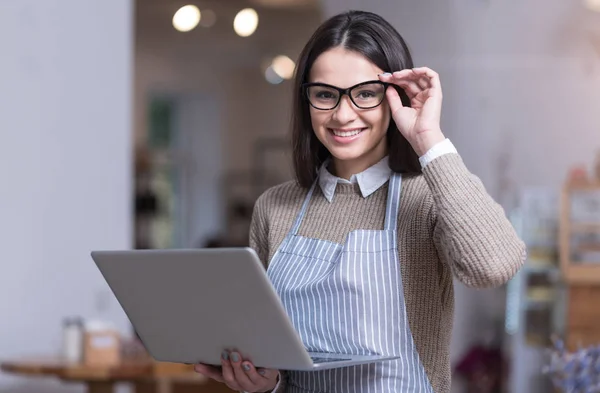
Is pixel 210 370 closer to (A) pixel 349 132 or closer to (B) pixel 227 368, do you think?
(B) pixel 227 368

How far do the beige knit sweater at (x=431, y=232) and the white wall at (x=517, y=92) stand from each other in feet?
6.03

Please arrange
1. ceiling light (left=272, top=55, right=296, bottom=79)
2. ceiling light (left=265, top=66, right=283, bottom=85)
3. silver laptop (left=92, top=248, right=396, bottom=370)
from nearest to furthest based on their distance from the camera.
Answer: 1. silver laptop (left=92, top=248, right=396, bottom=370)
2. ceiling light (left=272, top=55, right=296, bottom=79)
3. ceiling light (left=265, top=66, right=283, bottom=85)

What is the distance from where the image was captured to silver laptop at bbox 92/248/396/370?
128cm

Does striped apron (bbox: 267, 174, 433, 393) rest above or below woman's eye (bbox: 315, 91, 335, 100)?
below

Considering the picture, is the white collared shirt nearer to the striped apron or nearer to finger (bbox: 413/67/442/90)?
the striped apron

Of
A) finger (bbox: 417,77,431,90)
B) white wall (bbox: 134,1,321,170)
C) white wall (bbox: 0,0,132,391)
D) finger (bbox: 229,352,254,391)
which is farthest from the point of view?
white wall (bbox: 134,1,321,170)

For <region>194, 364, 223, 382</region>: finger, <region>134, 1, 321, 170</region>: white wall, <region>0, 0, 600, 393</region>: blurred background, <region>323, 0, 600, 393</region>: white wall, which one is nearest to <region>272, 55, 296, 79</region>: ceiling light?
<region>134, 1, 321, 170</region>: white wall

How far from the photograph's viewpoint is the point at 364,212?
1569 mm

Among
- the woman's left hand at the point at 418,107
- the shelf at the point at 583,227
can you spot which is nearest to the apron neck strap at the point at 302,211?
the woman's left hand at the point at 418,107

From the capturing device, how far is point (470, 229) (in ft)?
4.51

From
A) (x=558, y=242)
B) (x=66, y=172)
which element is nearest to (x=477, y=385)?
(x=558, y=242)

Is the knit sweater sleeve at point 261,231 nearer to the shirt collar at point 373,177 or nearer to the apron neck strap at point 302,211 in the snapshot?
the apron neck strap at point 302,211

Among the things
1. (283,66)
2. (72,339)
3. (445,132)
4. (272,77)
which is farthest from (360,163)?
(272,77)

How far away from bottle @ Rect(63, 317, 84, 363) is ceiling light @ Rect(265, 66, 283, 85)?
6.22m
